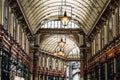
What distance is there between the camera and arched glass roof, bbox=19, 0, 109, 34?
36016 mm

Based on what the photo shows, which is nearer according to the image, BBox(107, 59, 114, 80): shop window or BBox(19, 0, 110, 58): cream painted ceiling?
BBox(107, 59, 114, 80): shop window

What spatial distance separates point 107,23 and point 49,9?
42.3ft

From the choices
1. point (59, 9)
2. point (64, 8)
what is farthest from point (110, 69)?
point (64, 8)

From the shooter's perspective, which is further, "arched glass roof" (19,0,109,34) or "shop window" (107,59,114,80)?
"arched glass roof" (19,0,109,34)

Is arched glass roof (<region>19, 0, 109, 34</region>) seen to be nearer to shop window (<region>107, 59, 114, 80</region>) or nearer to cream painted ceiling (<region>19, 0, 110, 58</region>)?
cream painted ceiling (<region>19, 0, 110, 58</region>)

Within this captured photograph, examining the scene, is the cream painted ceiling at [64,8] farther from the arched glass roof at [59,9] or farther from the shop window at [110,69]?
the shop window at [110,69]

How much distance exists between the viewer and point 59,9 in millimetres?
44438

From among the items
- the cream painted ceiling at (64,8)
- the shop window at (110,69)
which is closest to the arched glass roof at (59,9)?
the cream painted ceiling at (64,8)

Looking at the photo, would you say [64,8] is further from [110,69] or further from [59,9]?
[110,69]

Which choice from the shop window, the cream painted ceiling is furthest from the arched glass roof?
the shop window

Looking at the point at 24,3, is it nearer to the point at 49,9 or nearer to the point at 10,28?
the point at 10,28

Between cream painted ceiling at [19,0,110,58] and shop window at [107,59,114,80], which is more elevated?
cream painted ceiling at [19,0,110,58]

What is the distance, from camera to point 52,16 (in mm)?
48219

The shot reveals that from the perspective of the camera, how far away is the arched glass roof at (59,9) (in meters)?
36.0
